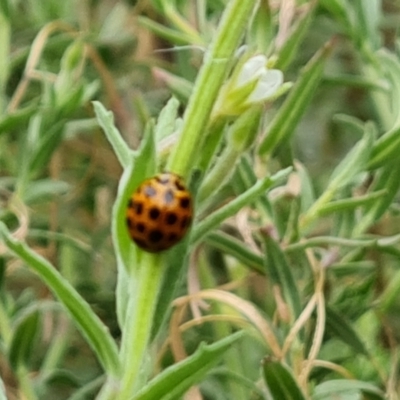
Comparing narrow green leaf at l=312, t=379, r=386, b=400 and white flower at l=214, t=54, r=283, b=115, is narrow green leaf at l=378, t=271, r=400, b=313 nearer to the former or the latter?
narrow green leaf at l=312, t=379, r=386, b=400

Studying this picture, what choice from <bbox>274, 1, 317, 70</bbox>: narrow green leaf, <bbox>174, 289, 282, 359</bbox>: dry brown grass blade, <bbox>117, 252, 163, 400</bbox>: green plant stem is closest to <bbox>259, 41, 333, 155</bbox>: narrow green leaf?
<bbox>274, 1, 317, 70</bbox>: narrow green leaf

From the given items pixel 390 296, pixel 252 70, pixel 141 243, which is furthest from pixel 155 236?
pixel 390 296

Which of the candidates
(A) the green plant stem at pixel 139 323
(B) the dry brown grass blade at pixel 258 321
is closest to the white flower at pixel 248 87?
(A) the green plant stem at pixel 139 323

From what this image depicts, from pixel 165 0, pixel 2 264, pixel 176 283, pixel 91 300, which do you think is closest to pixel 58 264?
pixel 91 300

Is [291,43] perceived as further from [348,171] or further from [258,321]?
[258,321]

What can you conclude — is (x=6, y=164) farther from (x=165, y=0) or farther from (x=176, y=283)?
(x=176, y=283)
